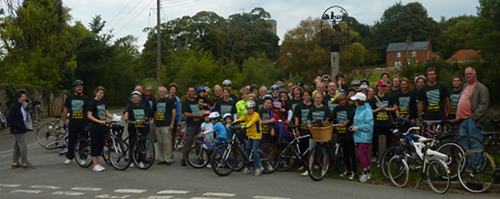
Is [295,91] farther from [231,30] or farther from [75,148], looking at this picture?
[231,30]

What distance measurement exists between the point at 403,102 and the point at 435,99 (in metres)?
1.03

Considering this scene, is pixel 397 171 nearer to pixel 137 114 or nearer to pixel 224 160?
pixel 224 160

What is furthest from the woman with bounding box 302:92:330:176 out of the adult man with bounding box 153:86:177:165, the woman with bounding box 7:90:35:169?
the woman with bounding box 7:90:35:169

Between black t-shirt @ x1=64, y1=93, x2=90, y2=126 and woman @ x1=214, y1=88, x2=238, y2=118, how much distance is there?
11.2 ft

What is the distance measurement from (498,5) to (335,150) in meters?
33.5

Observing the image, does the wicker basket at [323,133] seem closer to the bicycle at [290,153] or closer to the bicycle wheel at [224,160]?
the bicycle at [290,153]

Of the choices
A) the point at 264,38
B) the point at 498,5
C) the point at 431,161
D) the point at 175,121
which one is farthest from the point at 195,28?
the point at 431,161

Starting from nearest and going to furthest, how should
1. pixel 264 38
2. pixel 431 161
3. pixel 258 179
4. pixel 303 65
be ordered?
1. pixel 431 161
2. pixel 258 179
3. pixel 303 65
4. pixel 264 38

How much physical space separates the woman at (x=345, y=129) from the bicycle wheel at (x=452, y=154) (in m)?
1.77

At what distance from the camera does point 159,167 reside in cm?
1152

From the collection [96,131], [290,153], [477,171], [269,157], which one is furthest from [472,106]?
[96,131]

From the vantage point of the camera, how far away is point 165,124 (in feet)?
38.8

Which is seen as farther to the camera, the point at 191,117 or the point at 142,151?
the point at 191,117

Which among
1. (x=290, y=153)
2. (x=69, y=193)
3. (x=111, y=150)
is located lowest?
(x=69, y=193)
